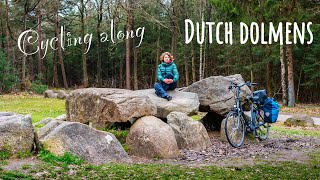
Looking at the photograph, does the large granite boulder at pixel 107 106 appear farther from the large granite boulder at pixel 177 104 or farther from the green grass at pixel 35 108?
the green grass at pixel 35 108

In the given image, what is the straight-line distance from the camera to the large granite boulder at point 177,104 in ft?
36.9

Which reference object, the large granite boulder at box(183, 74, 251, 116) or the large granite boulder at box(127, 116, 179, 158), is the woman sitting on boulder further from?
the large granite boulder at box(127, 116, 179, 158)

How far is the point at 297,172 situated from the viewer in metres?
7.23

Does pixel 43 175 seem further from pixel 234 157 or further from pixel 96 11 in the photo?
pixel 96 11

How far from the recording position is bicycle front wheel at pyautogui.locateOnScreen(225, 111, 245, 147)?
1028cm

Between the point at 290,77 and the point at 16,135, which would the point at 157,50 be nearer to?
the point at 290,77

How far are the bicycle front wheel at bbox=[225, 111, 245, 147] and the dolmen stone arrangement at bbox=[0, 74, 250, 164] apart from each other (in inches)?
25.6

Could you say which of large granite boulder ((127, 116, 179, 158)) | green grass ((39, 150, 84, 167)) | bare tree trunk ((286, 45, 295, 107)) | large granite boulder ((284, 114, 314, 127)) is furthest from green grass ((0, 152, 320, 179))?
bare tree trunk ((286, 45, 295, 107))

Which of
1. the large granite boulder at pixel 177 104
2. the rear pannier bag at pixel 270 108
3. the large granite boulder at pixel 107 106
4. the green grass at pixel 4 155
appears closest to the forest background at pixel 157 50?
the large granite boulder at pixel 177 104

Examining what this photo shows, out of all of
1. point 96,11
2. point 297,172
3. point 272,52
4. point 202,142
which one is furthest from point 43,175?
point 96,11

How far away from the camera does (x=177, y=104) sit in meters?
11.4

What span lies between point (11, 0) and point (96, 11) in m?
8.44

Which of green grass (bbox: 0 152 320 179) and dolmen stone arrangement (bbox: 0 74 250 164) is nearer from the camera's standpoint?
green grass (bbox: 0 152 320 179)

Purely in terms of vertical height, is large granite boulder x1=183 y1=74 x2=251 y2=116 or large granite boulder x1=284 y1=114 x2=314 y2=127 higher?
large granite boulder x1=183 y1=74 x2=251 y2=116
